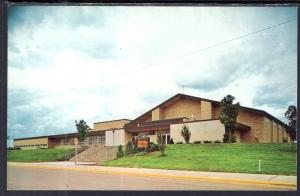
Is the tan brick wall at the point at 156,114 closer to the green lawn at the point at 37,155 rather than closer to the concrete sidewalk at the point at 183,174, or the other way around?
the concrete sidewalk at the point at 183,174

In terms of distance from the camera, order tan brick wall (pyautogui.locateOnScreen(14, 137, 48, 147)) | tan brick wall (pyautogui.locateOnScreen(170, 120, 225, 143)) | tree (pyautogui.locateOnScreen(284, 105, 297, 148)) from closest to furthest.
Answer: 1. tree (pyautogui.locateOnScreen(284, 105, 297, 148))
2. tan brick wall (pyautogui.locateOnScreen(14, 137, 48, 147))
3. tan brick wall (pyautogui.locateOnScreen(170, 120, 225, 143))

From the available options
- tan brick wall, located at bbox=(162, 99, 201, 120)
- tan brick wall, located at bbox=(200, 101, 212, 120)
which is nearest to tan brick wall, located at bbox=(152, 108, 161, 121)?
tan brick wall, located at bbox=(162, 99, 201, 120)

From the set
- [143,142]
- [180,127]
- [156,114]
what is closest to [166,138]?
[143,142]

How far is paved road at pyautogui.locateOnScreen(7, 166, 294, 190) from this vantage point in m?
12.2

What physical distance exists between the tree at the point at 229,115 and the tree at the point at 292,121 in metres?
1.47

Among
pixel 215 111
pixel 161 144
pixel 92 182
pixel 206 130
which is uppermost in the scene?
pixel 215 111

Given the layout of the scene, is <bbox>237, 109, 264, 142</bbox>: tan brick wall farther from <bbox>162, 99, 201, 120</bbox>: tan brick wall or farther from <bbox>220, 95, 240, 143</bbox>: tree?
<bbox>162, 99, 201, 120</bbox>: tan brick wall

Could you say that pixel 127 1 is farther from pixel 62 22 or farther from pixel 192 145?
pixel 192 145

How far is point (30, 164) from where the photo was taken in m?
14.1

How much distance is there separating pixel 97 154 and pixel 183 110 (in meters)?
3.19

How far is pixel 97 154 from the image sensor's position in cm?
1541

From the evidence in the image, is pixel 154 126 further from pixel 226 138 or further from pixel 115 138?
pixel 226 138

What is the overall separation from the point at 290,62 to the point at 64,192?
6.74m
